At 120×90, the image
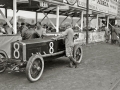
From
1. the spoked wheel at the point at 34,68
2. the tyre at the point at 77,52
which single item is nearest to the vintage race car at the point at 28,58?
the spoked wheel at the point at 34,68

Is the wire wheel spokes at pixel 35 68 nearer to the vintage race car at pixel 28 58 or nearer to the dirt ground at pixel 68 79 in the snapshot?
the vintage race car at pixel 28 58

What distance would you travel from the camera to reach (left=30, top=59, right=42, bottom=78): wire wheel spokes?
5.28m

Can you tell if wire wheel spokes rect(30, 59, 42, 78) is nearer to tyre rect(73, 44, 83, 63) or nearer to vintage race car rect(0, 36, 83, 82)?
vintage race car rect(0, 36, 83, 82)

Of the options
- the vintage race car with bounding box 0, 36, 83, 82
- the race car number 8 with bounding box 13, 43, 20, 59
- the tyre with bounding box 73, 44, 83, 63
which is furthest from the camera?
the tyre with bounding box 73, 44, 83, 63

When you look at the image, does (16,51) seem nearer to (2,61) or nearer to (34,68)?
(2,61)

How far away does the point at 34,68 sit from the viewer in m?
5.29

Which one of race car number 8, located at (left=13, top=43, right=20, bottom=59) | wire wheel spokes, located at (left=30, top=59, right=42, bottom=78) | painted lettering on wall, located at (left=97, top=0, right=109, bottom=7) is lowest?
wire wheel spokes, located at (left=30, top=59, right=42, bottom=78)

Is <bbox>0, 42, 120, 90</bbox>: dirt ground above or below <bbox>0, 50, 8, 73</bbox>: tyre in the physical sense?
below

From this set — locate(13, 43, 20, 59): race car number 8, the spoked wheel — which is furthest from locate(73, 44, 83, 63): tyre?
locate(13, 43, 20, 59): race car number 8

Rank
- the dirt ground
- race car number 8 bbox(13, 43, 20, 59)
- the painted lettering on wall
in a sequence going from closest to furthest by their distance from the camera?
the dirt ground → race car number 8 bbox(13, 43, 20, 59) → the painted lettering on wall

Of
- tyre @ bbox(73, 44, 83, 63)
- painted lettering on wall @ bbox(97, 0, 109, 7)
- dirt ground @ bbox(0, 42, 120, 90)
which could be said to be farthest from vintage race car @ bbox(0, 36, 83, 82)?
painted lettering on wall @ bbox(97, 0, 109, 7)

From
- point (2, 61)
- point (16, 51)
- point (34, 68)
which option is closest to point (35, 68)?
point (34, 68)

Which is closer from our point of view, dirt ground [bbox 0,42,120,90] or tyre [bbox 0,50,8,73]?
dirt ground [bbox 0,42,120,90]

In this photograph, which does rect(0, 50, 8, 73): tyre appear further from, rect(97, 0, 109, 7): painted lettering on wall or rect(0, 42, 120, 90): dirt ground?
rect(97, 0, 109, 7): painted lettering on wall
